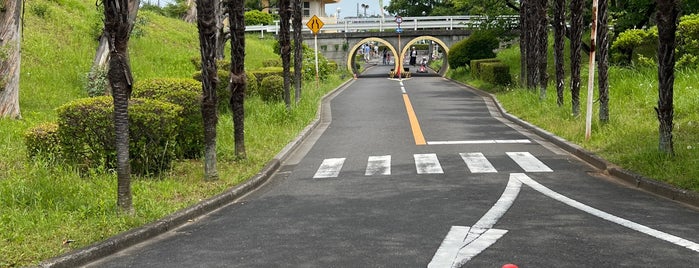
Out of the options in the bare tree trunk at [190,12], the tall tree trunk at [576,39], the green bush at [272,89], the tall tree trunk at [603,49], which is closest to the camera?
the tall tree trunk at [603,49]

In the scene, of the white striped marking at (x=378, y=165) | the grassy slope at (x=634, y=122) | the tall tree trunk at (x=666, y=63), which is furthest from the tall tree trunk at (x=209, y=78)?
the tall tree trunk at (x=666, y=63)

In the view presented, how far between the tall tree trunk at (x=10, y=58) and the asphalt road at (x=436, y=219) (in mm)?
7341

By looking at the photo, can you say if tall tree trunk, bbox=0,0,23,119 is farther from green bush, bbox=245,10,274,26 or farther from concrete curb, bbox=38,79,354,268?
green bush, bbox=245,10,274,26

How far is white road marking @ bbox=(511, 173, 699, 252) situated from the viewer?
234 inches

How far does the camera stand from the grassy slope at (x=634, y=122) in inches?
367

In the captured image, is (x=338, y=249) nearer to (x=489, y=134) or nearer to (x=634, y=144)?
(x=634, y=144)

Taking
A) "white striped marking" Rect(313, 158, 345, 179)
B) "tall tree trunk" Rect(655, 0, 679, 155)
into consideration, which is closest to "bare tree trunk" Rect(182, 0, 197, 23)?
"white striped marking" Rect(313, 158, 345, 179)

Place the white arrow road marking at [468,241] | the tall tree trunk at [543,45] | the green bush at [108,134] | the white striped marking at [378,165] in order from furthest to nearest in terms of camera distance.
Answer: the tall tree trunk at [543,45], the white striped marking at [378,165], the green bush at [108,134], the white arrow road marking at [468,241]

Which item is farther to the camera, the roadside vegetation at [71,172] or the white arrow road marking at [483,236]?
the roadside vegetation at [71,172]

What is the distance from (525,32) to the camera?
25.4 metres

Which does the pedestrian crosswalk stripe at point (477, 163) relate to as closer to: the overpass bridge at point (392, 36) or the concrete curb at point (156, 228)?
the concrete curb at point (156, 228)

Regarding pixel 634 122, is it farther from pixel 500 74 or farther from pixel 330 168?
pixel 500 74

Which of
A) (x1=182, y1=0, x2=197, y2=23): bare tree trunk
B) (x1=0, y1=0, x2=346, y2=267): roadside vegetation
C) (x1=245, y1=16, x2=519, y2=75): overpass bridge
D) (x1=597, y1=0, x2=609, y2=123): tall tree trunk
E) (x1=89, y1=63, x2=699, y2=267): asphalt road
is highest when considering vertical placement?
(x1=182, y1=0, x2=197, y2=23): bare tree trunk

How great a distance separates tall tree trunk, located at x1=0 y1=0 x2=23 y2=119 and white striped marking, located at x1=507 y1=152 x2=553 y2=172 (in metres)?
11.6
